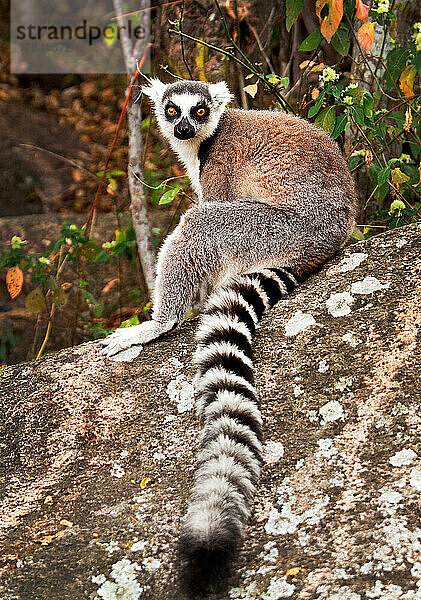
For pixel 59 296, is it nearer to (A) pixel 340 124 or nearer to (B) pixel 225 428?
(A) pixel 340 124

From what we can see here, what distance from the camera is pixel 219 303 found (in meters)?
3.10

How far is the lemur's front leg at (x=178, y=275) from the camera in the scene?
11.3 feet

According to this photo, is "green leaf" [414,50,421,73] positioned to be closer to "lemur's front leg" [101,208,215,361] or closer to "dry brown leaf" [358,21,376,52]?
"dry brown leaf" [358,21,376,52]

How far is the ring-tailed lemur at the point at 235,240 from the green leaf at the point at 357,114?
0.26m

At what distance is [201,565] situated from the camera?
6.07 feet

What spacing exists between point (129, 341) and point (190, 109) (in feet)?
6.21

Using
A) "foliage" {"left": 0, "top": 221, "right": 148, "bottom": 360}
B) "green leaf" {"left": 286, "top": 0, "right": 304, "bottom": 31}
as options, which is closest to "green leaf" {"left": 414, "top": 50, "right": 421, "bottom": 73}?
"green leaf" {"left": 286, "top": 0, "right": 304, "bottom": 31}

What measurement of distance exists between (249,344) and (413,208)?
1.99 meters

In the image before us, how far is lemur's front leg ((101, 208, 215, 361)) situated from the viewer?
3.44 metres

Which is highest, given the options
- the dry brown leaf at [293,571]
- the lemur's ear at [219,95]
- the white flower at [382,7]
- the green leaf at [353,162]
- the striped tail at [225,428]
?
the white flower at [382,7]

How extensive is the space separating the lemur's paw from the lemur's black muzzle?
145 centimetres

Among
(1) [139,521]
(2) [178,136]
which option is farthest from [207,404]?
(2) [178,136]

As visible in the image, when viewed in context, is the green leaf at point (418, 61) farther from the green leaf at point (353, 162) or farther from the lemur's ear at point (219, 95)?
the lemur's ear at point (219, 95)

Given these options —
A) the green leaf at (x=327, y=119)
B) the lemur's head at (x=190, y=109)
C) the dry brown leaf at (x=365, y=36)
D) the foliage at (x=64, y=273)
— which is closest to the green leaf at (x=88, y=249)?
the foliage at (x=64, y=273)
